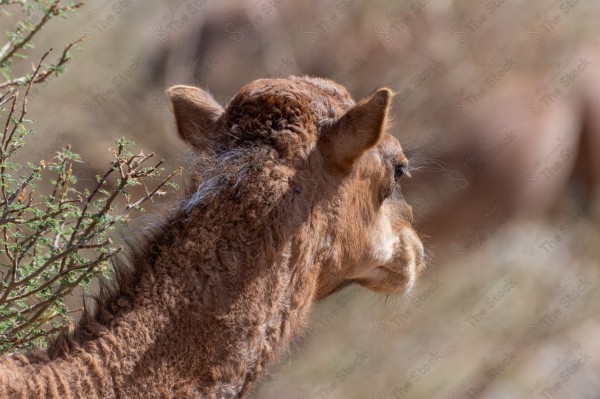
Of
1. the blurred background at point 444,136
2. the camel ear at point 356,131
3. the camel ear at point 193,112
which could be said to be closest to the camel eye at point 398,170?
the camel ear at point 356,131

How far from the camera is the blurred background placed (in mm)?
8227

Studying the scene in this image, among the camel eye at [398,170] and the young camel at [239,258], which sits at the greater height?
the young camel at [239,258]

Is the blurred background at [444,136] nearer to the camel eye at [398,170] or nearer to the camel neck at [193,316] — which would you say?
the camel eye at [398,170]

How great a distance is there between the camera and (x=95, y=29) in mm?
7848

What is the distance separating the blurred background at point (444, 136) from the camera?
27.0 ft

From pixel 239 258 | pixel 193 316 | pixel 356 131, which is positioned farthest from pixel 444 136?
pixel 193 316

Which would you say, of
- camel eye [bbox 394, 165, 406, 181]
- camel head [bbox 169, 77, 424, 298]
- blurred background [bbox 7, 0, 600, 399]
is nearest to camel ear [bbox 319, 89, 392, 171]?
camel head [bbox 169, 77, 424, 298]

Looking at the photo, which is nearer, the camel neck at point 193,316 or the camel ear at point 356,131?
the camel neck at point 193,316

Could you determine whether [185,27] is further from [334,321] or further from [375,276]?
[375,276]

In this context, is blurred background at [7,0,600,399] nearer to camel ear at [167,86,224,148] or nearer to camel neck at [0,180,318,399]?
camel ear at [167,86,224,148]

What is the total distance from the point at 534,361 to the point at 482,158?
226 cm

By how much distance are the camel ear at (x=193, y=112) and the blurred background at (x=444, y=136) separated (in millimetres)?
4029

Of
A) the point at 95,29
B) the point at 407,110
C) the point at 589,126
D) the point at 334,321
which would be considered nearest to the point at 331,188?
the point at 95,29

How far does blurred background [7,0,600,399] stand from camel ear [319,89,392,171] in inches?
182
